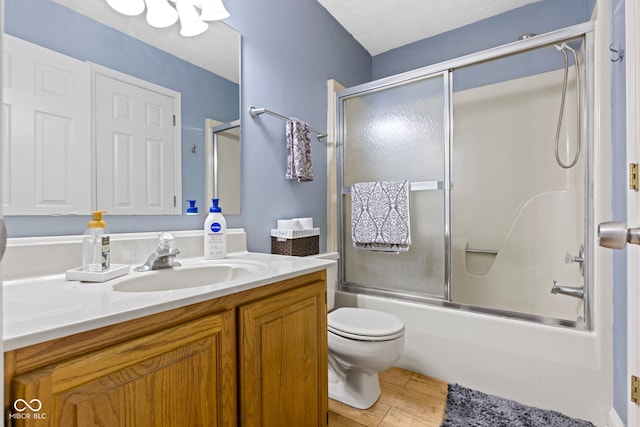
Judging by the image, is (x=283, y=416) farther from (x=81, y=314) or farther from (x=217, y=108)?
(x=217, y=108)

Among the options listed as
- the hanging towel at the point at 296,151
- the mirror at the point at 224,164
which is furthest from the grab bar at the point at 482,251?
the mirror at the point at 224,164

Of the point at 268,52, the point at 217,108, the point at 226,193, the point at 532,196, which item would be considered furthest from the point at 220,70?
the point at 532,196

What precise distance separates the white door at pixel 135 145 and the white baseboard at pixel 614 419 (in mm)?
2007

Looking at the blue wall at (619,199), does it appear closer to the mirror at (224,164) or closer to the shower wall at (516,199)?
the shower wall at (516,199)

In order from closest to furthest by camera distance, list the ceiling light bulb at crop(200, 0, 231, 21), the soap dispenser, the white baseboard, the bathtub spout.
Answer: the soap dispenser, the white baseboard, the ceiling light bulb at crop(200, 0, 231, 21), the bathtub spout

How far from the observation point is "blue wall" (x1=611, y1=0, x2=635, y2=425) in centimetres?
119

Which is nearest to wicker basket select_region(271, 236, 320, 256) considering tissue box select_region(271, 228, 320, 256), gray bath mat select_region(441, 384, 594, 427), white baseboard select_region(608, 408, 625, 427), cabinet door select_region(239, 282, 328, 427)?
tissue box select_region(271, 228, 320, 256)

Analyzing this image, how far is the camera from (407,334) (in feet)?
6.37

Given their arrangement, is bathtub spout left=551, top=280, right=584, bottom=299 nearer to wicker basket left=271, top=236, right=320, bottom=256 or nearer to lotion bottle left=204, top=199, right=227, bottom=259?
wicker basket left=271, top=236, right=320, bottom=256

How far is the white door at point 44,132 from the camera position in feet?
2.93

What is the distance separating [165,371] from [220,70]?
131cm

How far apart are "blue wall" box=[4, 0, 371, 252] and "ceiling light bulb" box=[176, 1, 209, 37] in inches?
7.7

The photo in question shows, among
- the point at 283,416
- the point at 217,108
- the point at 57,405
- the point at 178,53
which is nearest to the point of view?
the point at 57,405

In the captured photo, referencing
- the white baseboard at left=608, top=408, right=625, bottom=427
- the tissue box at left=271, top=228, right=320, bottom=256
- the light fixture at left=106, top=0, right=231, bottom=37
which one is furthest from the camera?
the tissue box at left=271, top=228, right=320, bottom=256
